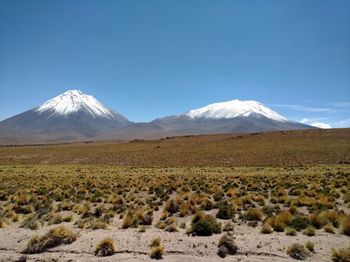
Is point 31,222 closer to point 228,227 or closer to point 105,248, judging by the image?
point 105,248

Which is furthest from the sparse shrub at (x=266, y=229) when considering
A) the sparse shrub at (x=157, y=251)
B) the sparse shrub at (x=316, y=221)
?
the sparse shrub at (x=157, y=251)

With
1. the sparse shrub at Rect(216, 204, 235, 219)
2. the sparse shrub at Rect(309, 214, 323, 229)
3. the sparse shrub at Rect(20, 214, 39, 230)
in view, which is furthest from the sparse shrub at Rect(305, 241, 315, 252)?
the sparse shrub at Rect(20, 214, 39, 230)

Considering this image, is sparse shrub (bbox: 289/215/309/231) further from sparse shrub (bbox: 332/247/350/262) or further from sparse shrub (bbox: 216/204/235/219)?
sparse shrub (bbox: 216/204/235/219)

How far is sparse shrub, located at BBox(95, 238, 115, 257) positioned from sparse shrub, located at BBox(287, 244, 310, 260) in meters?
5.17

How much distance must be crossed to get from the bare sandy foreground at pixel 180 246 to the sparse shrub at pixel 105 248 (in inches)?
6.3

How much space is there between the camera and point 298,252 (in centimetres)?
918

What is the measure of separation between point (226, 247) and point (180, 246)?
4.68 feet

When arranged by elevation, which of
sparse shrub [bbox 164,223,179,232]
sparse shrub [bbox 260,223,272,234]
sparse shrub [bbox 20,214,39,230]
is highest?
sparse shrub [bbox 260,223,272,234]

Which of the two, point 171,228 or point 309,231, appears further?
point 171,228

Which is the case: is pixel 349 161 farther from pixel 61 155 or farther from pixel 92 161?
pixel 61 155

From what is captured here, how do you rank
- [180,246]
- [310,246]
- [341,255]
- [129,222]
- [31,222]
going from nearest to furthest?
1. [341,255]
2. [310,246]
3. [180,246]
4. [129,222]
5. [31,222]

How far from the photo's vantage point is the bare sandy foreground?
945 centimetres

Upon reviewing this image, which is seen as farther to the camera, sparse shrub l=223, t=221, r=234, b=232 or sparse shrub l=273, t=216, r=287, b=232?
sparse shrub l=223, t=221, r=234, b=232

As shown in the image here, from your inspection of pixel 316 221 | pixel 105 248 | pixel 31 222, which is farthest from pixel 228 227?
pixel 31 222
